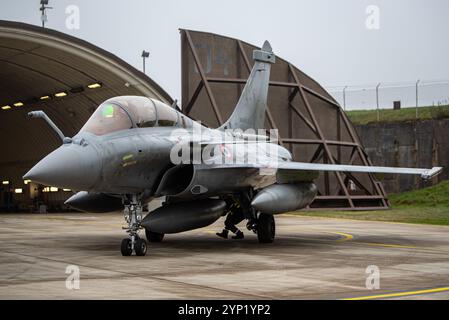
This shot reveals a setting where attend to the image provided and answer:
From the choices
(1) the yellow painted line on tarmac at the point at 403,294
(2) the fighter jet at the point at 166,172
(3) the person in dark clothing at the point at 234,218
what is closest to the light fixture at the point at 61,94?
(2) the fighter jet at the point at 166,172

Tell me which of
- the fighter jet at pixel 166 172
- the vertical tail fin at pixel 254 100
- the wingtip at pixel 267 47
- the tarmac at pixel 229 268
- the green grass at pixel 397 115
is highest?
the wingtip at pixel 267 47

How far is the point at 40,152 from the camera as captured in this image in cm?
4519

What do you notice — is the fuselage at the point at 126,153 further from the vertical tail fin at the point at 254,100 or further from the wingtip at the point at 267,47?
the wingtip at the point at 267,47

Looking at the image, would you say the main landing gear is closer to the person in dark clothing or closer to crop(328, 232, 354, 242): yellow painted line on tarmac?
the person in dark clothing

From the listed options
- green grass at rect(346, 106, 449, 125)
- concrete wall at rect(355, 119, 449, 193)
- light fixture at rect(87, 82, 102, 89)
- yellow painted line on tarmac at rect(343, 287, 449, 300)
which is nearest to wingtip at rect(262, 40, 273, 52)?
yellow painted line on tarmac at rect(343, 287, 449, 300)

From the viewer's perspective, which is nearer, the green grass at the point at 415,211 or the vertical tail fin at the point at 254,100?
the vertical tail fin at the point at 254,100

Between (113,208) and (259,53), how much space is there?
21.7ft

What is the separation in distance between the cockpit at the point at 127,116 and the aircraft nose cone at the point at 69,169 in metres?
0.76

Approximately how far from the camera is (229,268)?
1124 centimetres

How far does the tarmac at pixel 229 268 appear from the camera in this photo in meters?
8.50

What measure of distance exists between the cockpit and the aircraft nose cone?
2.49ft

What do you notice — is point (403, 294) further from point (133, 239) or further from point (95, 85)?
point (95, 85)

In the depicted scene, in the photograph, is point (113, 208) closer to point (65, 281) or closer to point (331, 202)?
point (65, 281)
